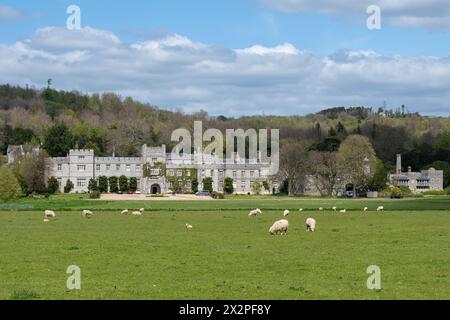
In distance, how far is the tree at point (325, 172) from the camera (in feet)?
362

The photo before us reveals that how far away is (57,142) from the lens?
13025 cm

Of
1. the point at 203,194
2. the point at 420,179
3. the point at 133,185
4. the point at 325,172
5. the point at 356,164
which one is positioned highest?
the point at 356,164

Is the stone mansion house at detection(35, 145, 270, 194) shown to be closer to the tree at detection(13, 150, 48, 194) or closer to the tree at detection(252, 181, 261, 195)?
the tree at detection(252, 181, 261, 195)

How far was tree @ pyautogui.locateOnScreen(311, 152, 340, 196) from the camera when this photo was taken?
110m

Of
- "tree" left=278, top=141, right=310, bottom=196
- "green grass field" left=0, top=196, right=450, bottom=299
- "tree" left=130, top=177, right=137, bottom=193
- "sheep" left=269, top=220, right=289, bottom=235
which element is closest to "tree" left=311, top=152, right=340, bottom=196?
"tree" left=278, top=141, right=310, bottom=196

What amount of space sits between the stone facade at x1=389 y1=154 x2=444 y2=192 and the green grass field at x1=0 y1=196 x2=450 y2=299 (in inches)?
4066

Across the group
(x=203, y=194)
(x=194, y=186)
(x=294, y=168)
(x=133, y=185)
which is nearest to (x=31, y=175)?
(x=133, y=185)

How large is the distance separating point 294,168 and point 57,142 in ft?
139

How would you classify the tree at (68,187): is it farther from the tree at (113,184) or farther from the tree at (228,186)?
the tree at (228,186)

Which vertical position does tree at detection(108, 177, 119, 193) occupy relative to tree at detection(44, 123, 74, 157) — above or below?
below

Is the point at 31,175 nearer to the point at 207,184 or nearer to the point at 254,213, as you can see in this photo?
the point at 207,184

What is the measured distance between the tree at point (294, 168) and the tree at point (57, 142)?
38.3 metres
